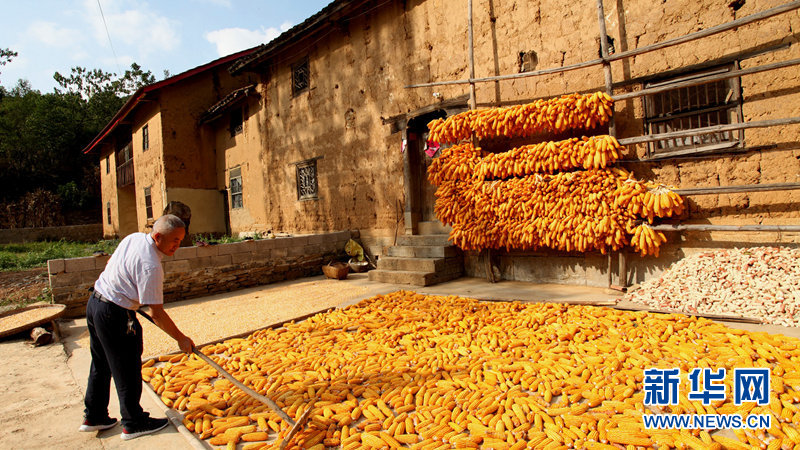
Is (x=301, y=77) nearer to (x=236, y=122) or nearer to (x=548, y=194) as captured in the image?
(x=236, y=122)

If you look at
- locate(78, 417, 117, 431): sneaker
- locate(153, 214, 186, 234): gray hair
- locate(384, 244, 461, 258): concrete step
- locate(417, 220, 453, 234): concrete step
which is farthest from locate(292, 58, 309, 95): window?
locate(78, 417, 117, 431): sneaker

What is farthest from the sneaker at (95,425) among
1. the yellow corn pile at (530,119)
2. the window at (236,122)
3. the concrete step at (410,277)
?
the window at (236,122)

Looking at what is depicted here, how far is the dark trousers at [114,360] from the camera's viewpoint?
2.65 metres

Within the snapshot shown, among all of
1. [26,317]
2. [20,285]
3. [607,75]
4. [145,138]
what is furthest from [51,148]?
[607,75]

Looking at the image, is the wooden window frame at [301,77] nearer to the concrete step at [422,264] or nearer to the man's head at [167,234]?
the concrete step at [422,264]

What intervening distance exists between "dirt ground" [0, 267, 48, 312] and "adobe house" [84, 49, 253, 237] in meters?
4.78

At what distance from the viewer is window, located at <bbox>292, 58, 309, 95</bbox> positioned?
11.5 m

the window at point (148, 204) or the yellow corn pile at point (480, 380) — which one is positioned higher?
the window at point (148, 204)

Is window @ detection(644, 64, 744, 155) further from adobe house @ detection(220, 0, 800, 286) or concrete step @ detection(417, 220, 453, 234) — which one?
concrete step @ detection(417, 220, 453, 234)

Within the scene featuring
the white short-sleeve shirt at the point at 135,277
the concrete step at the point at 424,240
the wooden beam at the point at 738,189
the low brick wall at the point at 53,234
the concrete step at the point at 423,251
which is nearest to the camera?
the white short-sleeve shirt at the point at 135,277

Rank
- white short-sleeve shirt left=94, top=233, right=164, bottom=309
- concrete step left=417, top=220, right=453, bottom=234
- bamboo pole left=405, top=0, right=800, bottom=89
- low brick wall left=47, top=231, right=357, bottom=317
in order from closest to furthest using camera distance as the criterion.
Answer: white short-sleeve shirt left=94, top=233, right=164, bottom=309, bamboo pole left=405, top=0, right=800, bottom=89, low brick wall left=47, top=231, right=357, bottom=317, concrete step left=417, top=220, right=453, bottom=234

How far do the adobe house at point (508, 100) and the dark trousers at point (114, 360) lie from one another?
540cm

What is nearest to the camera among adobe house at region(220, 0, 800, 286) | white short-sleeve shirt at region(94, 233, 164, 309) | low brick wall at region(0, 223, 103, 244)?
white short-sleeve shirt at region(94, 233, 164, 309)

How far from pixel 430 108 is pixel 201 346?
6.01 metres
